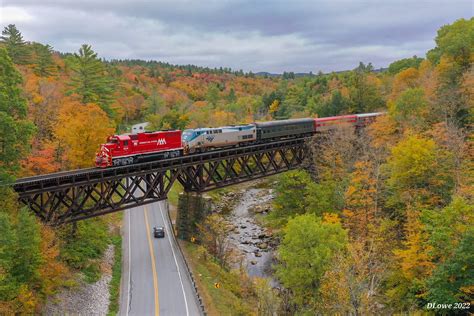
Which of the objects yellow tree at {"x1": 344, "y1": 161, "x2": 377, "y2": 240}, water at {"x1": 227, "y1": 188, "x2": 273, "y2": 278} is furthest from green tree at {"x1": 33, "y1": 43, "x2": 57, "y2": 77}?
yellow tree at {"x1": 344, "y1": 161, "x2": 377, "y2": 240}

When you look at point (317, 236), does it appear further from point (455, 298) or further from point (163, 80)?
point (163, 80)

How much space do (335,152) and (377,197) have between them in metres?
13.3

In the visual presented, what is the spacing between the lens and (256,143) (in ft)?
172

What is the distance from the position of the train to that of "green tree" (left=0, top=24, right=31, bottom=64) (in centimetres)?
4469

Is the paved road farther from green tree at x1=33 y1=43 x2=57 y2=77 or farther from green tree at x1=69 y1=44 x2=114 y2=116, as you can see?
green tree at x1=33 y1=43 x2=57 y2=77

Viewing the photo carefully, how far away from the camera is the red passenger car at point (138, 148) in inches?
1373

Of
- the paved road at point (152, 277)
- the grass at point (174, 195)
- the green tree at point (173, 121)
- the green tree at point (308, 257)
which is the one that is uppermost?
the green tree at point (173, 121)

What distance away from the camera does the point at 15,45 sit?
7075 centimetres

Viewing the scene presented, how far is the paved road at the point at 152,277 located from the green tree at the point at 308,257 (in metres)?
7.89

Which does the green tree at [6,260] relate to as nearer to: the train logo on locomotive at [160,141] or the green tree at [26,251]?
the green tree at [26,251]

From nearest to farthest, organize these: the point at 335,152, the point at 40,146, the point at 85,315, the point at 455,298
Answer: the point at 455,298, the point at 85,315, the point at 40,146, the point at 335,152

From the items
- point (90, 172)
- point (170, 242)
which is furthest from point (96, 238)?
point (90, 172)

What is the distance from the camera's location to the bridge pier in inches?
1674

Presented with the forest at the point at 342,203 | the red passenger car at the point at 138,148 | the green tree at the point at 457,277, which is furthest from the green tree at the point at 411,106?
the red passenger car at the point at 138,148
